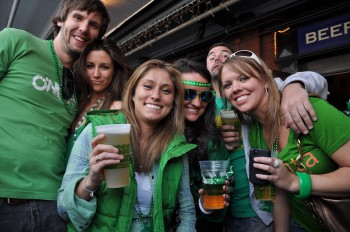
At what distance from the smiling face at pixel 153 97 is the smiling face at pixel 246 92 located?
480 millimetres

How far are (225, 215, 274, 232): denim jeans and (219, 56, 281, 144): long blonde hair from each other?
695 mm

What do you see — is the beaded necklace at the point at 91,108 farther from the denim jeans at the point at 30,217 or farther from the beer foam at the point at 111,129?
the beer foam at the point at 111,129

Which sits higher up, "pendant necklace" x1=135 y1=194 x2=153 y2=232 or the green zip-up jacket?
the green zip-up jacket

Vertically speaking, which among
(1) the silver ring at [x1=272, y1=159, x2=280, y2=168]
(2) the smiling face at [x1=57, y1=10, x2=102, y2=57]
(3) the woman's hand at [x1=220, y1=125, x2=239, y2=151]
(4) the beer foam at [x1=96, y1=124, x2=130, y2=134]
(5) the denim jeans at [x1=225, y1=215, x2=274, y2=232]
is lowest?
(5) the denim jeans at [x1=225, y1=215, x2=274, y2=232]

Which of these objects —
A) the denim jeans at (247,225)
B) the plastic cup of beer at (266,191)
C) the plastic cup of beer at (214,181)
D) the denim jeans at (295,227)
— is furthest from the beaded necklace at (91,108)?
the denim jeans at (295,227)

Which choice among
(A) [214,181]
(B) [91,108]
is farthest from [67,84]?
(A) [214,181]

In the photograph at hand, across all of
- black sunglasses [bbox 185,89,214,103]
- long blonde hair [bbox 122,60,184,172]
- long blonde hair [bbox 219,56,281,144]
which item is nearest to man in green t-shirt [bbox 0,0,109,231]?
long blonde hair [bbox 122,60,184,172]

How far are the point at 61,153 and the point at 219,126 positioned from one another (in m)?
1.37

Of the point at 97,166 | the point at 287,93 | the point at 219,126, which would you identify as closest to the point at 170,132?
the point at 219,126

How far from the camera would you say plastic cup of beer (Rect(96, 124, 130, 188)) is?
142 cm

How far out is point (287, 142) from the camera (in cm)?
186

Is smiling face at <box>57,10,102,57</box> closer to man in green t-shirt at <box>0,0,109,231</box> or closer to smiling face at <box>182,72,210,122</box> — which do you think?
man in green t-shirt at <box>0,0,109,231</box>

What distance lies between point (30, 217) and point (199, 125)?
1.57 meters

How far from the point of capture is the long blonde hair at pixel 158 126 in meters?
1.88
